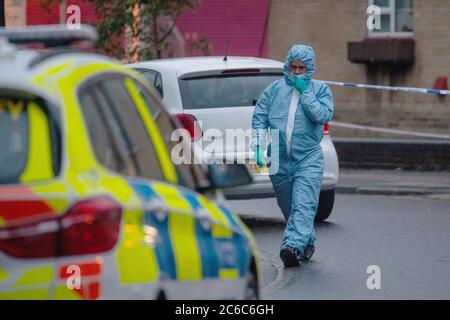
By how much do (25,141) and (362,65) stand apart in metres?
22.3

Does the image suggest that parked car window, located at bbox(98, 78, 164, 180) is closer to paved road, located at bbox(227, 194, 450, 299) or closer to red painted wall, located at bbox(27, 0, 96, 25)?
paved road, located at bbox(227, 194, 450, 299)

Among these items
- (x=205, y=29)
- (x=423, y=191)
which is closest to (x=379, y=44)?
(x=205, y=29)

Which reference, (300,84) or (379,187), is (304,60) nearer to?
(300,84)

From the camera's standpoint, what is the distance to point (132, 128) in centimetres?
574

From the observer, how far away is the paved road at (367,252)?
399 inches

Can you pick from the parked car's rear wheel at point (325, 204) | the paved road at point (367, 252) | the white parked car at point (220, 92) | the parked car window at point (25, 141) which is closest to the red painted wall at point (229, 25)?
the paved road at point (367, 252)

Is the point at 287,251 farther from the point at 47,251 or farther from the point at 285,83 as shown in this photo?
the point at 47,251

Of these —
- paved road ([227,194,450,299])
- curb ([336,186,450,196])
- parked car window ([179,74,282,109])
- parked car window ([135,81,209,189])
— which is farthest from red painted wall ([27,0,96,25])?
parked car window ([135,81,209,189])

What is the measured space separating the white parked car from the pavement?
992 mm

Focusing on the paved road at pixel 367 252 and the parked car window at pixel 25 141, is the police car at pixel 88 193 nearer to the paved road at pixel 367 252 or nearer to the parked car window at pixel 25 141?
the parked car window at pixel 25 141

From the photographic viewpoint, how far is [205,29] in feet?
95.4

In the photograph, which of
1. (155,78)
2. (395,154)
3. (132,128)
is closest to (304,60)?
(155,78)

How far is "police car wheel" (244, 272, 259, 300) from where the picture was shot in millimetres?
A: 6434

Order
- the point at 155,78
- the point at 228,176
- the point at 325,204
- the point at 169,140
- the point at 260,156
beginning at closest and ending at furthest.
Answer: the point at 169,140 < the point at 228,176 < the point at 260,156 < the point at 155,78 < the point at 325,204
